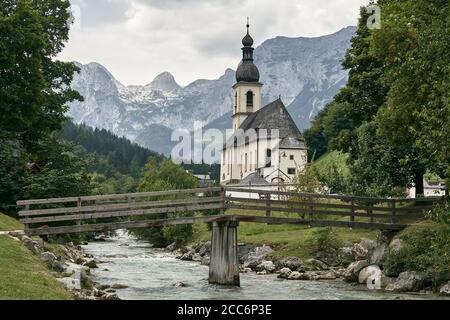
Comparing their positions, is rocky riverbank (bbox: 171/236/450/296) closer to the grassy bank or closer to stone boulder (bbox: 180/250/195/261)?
stone boulder (bbox: 180/250/195/261)

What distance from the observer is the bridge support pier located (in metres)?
29.7

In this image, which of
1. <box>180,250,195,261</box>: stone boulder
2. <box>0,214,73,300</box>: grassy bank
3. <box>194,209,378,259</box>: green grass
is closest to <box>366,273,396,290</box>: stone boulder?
<box>194,209,378,259</box>: green grass

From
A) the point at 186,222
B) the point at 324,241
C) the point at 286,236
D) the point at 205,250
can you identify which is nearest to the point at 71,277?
the point at 186,222

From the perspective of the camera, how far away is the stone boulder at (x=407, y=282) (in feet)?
85.6

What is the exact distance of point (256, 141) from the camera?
354 ft

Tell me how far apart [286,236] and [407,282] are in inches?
850

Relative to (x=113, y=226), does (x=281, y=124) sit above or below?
above

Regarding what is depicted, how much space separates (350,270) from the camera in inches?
1271

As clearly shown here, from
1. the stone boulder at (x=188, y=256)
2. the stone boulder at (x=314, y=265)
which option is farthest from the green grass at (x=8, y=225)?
the stone boulder at (x=188, y=256)

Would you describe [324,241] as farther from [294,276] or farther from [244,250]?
[244,250]

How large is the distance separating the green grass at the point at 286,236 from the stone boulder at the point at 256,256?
0.71m

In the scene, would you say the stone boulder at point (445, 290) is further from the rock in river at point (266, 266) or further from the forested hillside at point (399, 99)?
the rock in river at point (266, 266)
